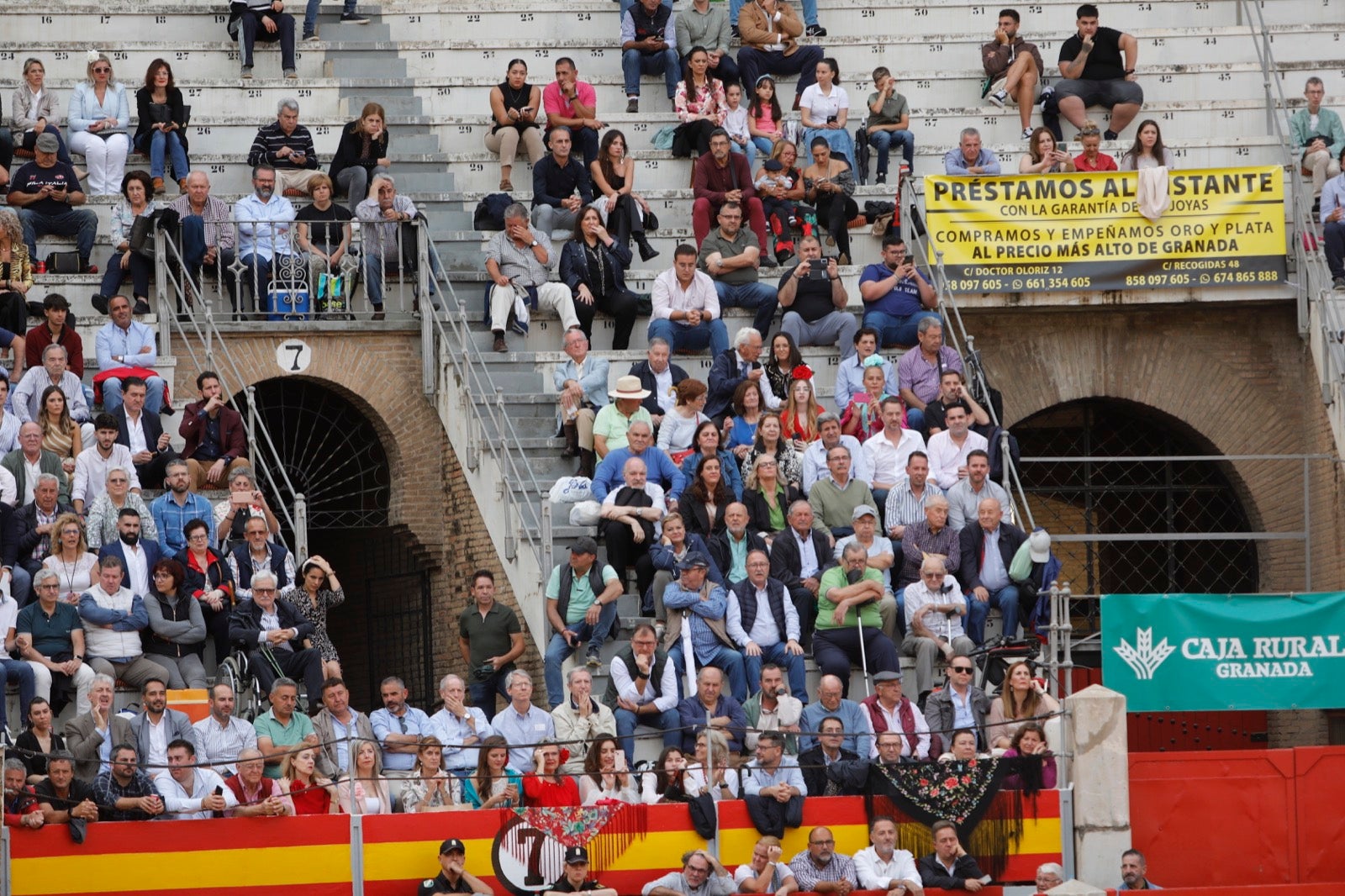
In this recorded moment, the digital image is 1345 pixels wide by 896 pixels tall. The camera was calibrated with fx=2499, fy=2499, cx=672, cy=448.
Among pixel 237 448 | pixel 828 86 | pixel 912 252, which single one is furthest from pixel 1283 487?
pixel 237 448

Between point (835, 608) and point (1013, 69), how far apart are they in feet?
28.1

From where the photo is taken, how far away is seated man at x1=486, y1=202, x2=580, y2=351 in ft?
73.8

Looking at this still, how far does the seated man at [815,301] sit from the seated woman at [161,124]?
5.87 metres

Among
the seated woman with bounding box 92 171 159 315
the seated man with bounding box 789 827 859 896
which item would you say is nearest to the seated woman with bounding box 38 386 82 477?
the seated woman with bounding box 92 171 159 315

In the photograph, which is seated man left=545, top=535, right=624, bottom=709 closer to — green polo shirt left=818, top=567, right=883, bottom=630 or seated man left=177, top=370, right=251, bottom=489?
green polo shirt left=818, top=567, right=883, bottom=630

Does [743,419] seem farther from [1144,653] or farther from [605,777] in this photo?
[605,777]

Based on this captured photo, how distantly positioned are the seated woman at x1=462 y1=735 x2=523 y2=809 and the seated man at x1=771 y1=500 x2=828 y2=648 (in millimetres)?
2981

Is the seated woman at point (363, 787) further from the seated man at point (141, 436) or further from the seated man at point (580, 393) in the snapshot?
the seated man at point (580, 393)

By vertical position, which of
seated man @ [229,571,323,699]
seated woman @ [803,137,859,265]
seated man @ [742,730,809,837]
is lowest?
seated man @ [742,730,809,837]

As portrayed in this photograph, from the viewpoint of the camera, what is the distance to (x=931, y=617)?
1933 centimetres

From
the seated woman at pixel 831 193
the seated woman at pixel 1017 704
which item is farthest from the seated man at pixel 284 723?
the seated woman at pixel 831 193

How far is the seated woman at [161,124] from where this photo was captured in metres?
23.7

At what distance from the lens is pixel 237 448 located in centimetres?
2073

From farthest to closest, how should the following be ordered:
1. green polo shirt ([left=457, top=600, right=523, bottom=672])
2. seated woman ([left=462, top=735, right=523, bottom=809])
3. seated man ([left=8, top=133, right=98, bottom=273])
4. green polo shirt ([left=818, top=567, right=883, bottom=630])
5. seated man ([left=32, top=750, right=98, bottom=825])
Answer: seated man ([left=8, top=133, right=98, bottom=273])
green polo shirt ([left=457, top=600, right=523, bottom=672])
green polo shirt ([left=818, top=567, right=883, bottom=630])
seated woman ([left=462, top=735, right=523, bottom=809])
seated man ([left=32, top=750, right=98, bottom=825])
